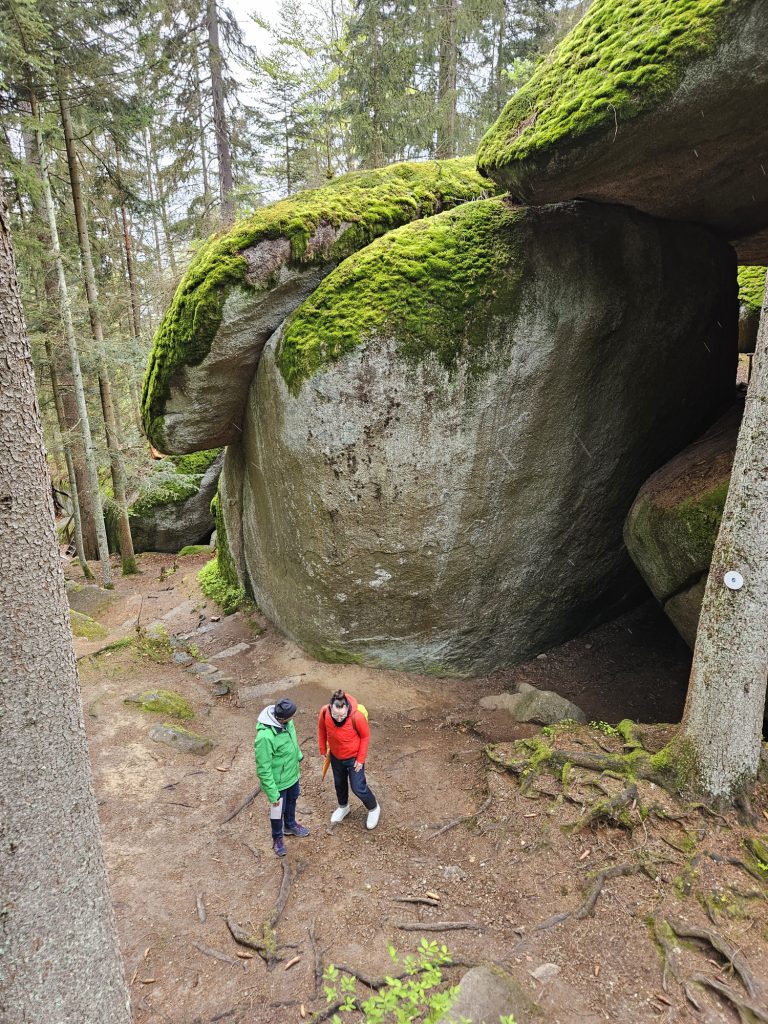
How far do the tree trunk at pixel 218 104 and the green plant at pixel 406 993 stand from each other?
17006 millimetres

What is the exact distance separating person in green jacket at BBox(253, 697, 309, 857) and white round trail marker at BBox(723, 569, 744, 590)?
4.00 meters

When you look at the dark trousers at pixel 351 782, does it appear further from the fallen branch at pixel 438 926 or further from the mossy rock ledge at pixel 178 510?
the mossy rock ledge at pixel 178 510

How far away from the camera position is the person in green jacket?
499cm

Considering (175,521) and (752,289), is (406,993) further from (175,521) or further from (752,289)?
(175,521)

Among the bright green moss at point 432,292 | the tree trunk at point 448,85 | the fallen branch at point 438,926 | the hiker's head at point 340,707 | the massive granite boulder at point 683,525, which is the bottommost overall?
the fallen branch at point 438,926

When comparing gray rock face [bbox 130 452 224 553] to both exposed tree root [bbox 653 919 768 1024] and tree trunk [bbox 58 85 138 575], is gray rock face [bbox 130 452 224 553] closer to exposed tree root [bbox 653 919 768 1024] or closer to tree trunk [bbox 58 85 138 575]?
tree trunk [bbox 58 85 138 575]

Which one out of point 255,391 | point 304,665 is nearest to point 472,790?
point 304,665

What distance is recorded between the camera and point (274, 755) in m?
5.15

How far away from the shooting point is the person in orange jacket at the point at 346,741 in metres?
5.42

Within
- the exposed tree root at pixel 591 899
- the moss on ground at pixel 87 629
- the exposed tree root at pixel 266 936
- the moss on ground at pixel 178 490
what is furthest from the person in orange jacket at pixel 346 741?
the moss on ground at pixel 178 490

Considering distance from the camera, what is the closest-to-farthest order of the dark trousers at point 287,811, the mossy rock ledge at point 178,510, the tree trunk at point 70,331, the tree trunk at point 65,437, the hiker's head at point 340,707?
the dark trousers at point 287,811 < the hiker's head at point 340,707 < the tree trunk at point 70,331 < the tree trunk at point 65,437 < the mossy rock ledge at point 178,510

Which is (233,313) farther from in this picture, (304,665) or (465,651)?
(465,651)

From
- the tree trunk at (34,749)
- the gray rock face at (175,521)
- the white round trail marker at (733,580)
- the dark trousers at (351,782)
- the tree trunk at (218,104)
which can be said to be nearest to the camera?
the tree trunk at (34,749)

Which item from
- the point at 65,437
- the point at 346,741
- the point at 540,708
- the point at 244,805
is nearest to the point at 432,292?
the point at 346,741
